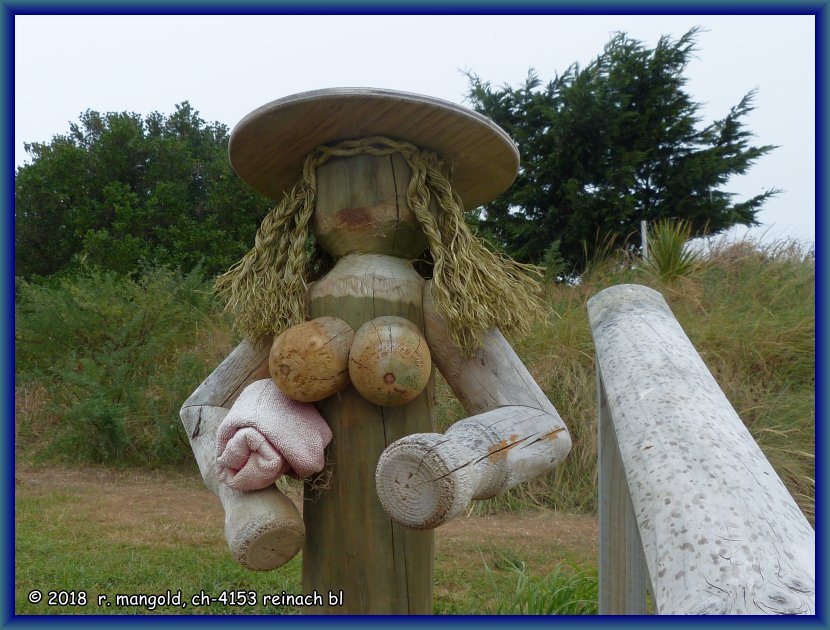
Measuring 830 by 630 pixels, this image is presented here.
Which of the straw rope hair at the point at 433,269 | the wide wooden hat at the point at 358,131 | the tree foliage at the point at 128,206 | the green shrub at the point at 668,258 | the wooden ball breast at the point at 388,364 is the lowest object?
the wooden ball breast at the point at 388,364

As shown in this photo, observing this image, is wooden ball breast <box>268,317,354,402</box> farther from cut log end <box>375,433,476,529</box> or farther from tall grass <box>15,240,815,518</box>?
tall grass <box>15,240,815,518</box>

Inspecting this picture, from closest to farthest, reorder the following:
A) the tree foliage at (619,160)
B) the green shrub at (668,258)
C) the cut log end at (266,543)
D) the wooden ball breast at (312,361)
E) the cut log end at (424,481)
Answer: the cut log end at (424,481), the cut log end at (266,543), the wooden ball breast at (312,361), the green shrub at (668,258), the tree foliage at (619,160)

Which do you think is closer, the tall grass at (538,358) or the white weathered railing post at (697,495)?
the white weathered railing post at (697,495)

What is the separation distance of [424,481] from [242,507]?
51 cm

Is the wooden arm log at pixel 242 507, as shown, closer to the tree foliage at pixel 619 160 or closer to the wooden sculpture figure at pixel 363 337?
the wooden sculpture figure at pixel 363 337

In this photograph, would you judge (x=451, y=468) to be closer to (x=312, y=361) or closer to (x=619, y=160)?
(x=312, y=361)

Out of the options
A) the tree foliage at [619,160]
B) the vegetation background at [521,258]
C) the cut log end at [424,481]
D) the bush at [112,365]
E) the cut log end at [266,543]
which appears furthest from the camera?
the tree foliage at [619,160]

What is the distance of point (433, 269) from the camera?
175cm

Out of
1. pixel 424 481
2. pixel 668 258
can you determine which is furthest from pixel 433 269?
pixel 668 258

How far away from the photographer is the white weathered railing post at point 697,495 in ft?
2.26

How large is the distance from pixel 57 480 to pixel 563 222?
6.98m

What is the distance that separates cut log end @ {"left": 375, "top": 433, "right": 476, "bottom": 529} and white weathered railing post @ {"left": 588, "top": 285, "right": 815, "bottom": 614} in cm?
33

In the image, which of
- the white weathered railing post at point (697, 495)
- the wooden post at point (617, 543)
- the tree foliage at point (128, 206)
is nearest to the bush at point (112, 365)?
the tree foliage at point (128, 206)

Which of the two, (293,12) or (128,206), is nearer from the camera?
(293,12)
